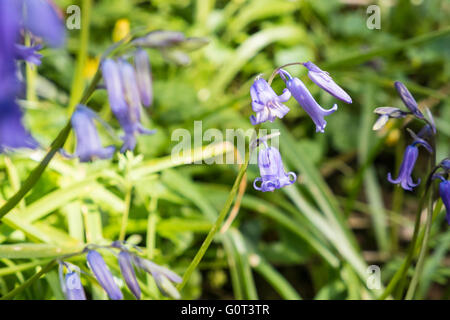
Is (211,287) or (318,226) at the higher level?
(318,226)

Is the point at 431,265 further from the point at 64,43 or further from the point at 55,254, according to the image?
the point at 64,43

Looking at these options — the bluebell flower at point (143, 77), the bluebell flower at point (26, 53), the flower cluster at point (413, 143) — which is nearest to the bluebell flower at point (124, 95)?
the bluebell flower at point (143, 77)

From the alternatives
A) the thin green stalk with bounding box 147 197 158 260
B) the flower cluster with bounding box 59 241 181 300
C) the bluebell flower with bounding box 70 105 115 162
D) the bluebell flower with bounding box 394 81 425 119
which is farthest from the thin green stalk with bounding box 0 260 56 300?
the bluebell flower with bounding box 394 81 425 119

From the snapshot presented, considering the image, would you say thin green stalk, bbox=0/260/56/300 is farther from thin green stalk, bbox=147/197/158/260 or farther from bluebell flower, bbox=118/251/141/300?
thin green stalk, bbox=147/197/158/260

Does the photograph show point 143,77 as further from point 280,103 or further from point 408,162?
point 408,162

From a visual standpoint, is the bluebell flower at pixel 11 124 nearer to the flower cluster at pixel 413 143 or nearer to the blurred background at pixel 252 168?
the blurred background at pixel 252 168
